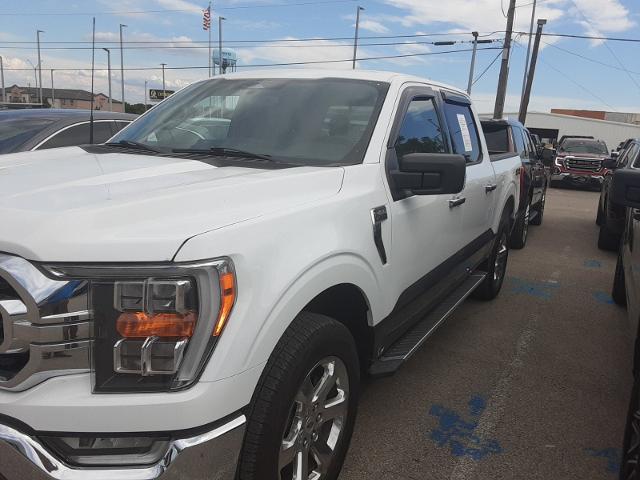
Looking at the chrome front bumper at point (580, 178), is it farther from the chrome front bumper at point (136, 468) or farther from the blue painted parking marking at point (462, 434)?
the chrome front bumper at point (136, 468)

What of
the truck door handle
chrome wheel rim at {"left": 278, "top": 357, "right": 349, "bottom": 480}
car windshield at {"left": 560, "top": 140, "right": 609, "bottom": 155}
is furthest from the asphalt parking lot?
car windshield at {"left": 560, "top": 140, "right": 609, "bottom": 155}

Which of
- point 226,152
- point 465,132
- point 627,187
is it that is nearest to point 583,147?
point 465,132

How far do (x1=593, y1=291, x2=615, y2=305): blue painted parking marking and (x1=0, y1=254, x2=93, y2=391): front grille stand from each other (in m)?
5.65

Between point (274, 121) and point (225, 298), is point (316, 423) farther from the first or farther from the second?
point (274, 121)

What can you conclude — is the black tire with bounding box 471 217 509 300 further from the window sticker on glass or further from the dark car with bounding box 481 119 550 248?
the dark car with bounding box 481 119 550 248

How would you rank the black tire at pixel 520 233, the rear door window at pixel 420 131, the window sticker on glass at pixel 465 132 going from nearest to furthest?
the rear door window at pixel 420 131, the window sticker on glass at pixel 465 132, the black tire at pixel 520 233

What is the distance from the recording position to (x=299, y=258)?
200 centimetres

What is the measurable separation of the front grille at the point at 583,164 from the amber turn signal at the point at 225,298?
1890cm

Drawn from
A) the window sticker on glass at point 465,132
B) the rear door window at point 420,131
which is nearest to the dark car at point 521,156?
the window sticker on glass at point 465,132

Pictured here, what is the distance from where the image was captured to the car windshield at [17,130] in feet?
16.2

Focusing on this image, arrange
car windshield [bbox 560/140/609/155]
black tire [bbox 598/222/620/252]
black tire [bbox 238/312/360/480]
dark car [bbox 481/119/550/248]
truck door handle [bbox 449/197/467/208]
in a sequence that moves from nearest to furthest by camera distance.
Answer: black tire [bbox 238/312/360/480], truck door handle [bbox 449/197/467/208], dark car [bbox 481/119/550/248], black tire [bbox 598/222/620/252], car windshield [bbox 560/140/609/155]

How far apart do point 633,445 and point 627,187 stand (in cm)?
106

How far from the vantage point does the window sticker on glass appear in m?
4.19

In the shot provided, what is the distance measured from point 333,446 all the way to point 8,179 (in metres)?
1.69
